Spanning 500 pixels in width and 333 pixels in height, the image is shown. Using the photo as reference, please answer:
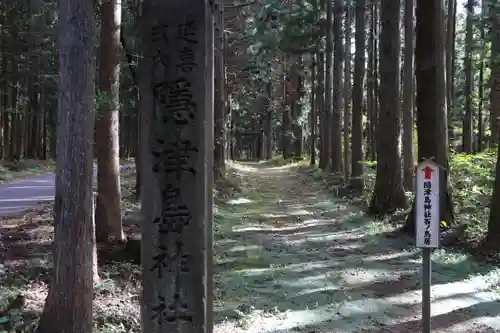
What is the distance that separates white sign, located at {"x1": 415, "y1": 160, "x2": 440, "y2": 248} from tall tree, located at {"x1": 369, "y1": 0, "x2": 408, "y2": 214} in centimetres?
1014

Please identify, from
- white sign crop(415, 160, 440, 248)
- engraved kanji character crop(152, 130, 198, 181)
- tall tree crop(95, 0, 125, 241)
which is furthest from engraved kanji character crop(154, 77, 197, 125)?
tall tree crop(95, 0, 125, 241)

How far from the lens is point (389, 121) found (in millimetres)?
15031

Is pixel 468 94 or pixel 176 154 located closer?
pixel 176 154

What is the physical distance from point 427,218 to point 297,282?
4409mm

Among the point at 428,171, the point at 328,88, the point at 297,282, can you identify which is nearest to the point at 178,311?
the point at 428,171

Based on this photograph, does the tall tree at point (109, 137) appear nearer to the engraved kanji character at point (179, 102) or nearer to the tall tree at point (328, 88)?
the engraved kanji character at point (179, 102)

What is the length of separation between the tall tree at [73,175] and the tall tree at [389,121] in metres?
10.7

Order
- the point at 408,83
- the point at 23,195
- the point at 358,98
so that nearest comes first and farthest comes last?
the point at 408,83 < the point at 23,195 < the point at 358,98

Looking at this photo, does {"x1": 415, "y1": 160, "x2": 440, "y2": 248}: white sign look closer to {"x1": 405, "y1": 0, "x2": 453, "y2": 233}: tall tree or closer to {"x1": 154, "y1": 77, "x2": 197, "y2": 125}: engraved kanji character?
{"x1": 154, "y1": 77, "x2": 197, "y2": 125}: engraved kanji character

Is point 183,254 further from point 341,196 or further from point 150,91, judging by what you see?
point 341,196

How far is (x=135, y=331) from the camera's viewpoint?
21.3ft

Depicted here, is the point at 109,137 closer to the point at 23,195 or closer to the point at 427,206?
the point at 427,206

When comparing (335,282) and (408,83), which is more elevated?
(408,83)

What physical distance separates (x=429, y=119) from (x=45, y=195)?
1237cm
